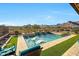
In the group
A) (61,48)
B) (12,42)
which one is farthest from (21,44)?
(61,48)

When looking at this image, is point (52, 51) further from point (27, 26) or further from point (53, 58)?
point (27, 26)

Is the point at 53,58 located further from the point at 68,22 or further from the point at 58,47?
the point at 68,22

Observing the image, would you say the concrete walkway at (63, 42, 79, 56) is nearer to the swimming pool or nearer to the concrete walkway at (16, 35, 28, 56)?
the swimming pool

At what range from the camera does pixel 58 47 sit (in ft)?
8.22

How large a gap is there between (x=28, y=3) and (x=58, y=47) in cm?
45

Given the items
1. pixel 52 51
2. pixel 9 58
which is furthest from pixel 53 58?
pixel 9 58

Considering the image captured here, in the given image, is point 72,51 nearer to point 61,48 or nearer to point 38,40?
point 61,48

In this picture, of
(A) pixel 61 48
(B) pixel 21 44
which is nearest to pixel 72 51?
(A) pixel 61 48

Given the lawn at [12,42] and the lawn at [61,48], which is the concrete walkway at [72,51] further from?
the lawn at [12,42]

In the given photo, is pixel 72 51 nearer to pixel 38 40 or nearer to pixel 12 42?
pixel 38 40

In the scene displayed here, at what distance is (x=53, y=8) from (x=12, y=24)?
0.37 m

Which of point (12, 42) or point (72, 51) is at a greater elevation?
point (12, 42)

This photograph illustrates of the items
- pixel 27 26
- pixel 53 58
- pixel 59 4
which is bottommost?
pixel 53 58

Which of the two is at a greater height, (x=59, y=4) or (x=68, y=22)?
(x=59, y=4)
